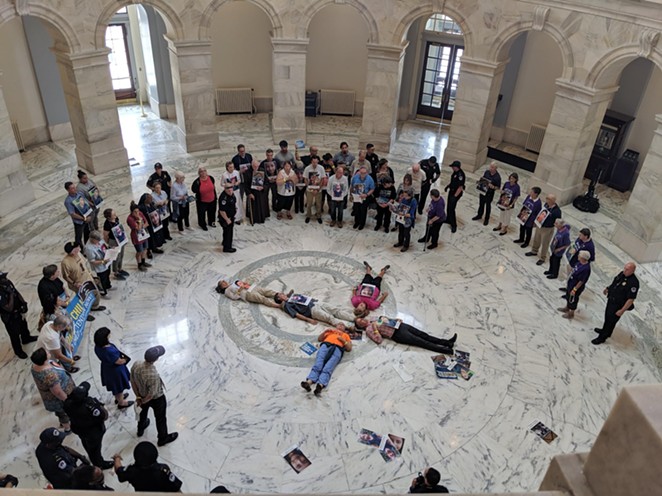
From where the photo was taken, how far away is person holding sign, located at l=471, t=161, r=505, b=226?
38.5ft

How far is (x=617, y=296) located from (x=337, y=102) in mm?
12285

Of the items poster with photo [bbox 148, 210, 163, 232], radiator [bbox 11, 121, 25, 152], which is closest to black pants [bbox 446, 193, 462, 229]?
poster with photo [bbox 148, 210, 163, 232]

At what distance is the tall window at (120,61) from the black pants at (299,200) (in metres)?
9.43

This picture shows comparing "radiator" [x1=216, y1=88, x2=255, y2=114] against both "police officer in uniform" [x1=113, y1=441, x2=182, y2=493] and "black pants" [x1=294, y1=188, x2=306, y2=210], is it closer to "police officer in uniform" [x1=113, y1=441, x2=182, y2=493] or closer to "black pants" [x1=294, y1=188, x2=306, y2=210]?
"black pants" [x1=294, y1=188, x2=306, y2=210]

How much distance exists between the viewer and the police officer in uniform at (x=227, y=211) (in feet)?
34.2

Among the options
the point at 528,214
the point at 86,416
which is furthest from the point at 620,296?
the point at 86,416

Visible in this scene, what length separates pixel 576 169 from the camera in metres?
13.2

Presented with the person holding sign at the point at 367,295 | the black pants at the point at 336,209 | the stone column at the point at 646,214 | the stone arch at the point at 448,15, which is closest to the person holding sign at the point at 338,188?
the black pants at the point at 336,209

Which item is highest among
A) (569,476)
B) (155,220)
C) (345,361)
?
(569,476)

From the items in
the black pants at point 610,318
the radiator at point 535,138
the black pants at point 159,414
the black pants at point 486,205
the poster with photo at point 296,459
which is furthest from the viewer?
the radiator at point 535,138

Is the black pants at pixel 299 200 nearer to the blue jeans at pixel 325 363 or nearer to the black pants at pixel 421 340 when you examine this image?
the black pants at pixel 421 340

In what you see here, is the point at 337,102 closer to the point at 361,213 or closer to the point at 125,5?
the point at 125,5

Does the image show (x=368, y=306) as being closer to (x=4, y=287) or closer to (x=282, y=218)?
(x=282, y=218)

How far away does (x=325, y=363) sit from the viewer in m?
8.28
